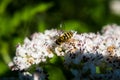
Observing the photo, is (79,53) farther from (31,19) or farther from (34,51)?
(31,19)

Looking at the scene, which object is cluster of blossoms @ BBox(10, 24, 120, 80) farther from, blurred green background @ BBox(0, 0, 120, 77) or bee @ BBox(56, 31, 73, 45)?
blurred green background @ BBox(0, 0, 120, 77)

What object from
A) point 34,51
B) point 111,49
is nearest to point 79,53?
point 111,49

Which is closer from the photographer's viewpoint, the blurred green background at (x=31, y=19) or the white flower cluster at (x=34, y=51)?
the white flower cluster at (x=34, y=51)

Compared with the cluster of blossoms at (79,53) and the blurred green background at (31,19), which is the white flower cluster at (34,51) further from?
the blurred green background at (31,19)

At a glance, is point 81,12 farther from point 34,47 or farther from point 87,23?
point 34,47

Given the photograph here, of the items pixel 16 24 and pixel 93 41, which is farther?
pixel 16 24

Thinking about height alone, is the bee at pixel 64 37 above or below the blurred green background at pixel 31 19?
below

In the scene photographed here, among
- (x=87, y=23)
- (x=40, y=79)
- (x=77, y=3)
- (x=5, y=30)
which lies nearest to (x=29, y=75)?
(x=40, y=79)

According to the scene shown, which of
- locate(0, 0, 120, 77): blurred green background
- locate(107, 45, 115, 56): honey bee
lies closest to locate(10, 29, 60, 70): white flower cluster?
locate(107, 45, 115, 56): honey bee

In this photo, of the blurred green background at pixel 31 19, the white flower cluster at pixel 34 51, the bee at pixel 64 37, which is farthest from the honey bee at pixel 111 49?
the blurred green background at pixel 31 19
